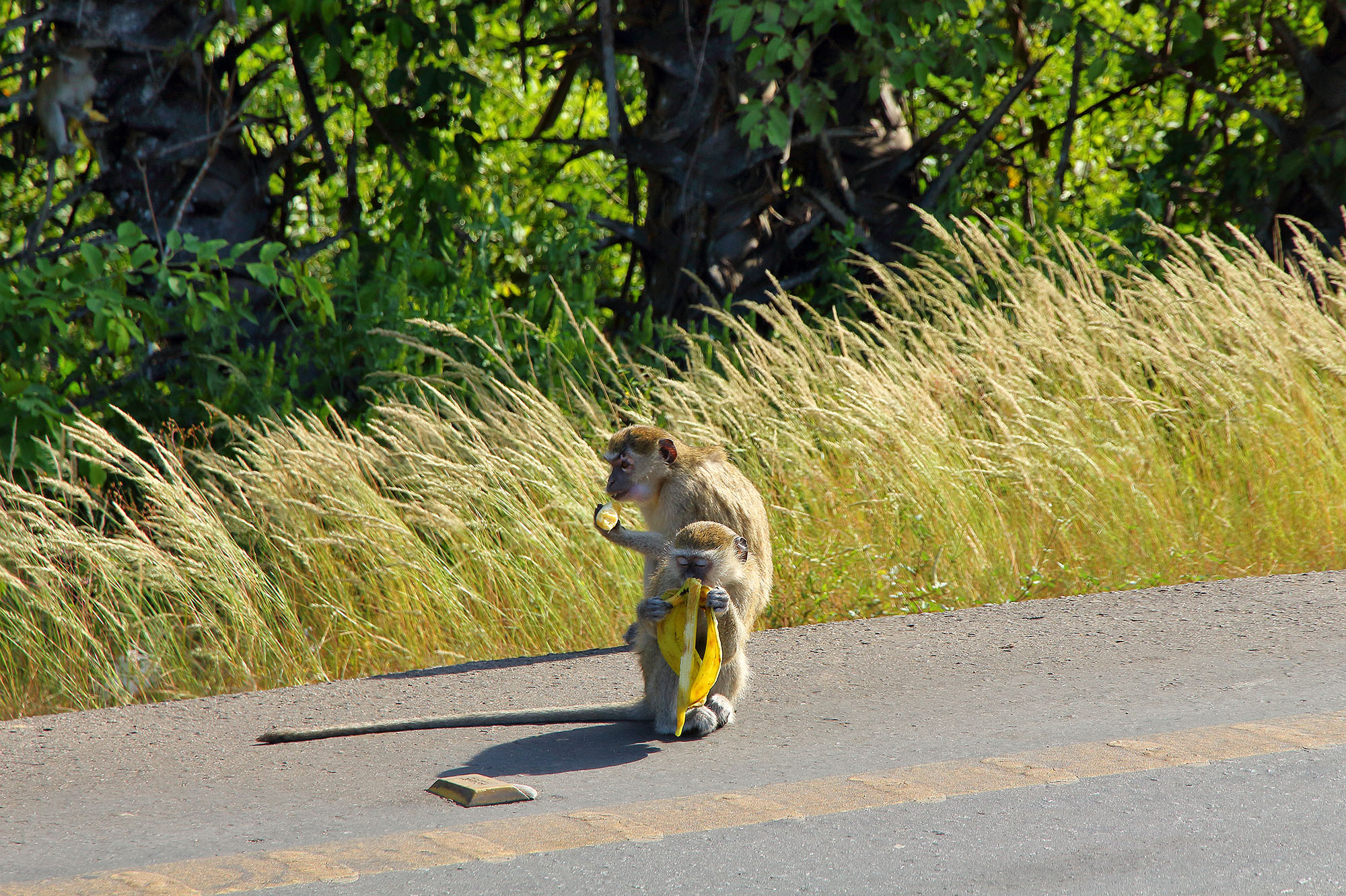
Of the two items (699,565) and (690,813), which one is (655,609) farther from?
(690,813)

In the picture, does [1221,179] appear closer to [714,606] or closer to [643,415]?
[643,415]

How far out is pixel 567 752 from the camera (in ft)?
12.8

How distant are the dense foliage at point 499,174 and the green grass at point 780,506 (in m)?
0.99

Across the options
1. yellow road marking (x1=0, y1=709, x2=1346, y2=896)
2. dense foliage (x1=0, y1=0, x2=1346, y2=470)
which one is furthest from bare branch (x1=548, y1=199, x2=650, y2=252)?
yellow road marking (x1=0, y1=709, x2=1346, y2=896)

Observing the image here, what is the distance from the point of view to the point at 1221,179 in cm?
1102

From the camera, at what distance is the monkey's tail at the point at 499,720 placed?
4070 mm

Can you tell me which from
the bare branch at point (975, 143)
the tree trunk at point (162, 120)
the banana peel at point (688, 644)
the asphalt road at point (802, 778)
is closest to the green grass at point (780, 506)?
the asphalt road at point (802, 778)

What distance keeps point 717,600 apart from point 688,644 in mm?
166

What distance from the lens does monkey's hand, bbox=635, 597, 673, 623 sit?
3809 millimetres

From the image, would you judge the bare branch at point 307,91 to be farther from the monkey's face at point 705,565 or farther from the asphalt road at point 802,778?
the monkey's face at point 705,565

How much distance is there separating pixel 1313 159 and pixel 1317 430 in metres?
4.06

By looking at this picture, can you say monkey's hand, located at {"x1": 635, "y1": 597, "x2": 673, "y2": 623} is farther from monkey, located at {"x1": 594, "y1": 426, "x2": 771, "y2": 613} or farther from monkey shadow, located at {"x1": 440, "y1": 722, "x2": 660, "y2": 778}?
monkey, located at {"x1": 594, "y1": 426, "x2": 771, "y2": 613}

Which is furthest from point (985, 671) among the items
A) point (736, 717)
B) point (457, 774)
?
point (457, 774)

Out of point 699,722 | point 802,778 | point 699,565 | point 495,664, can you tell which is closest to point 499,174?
point 495,664
